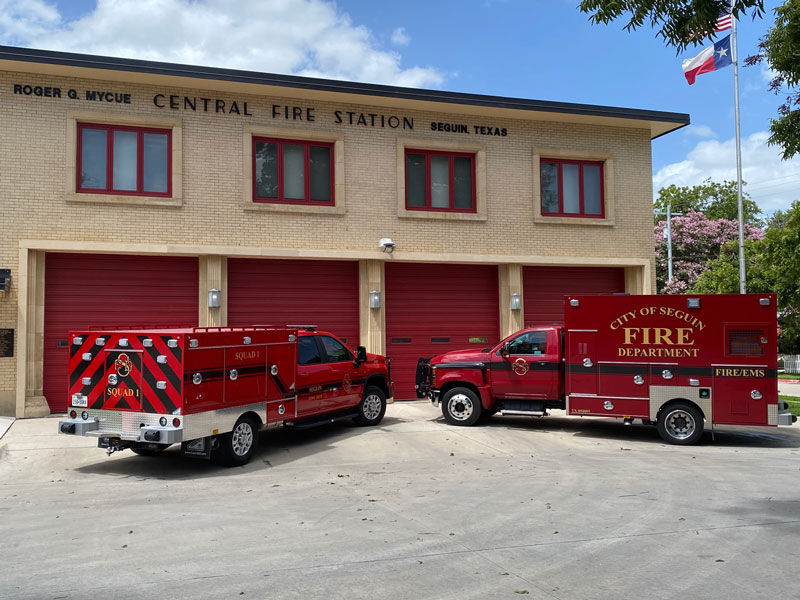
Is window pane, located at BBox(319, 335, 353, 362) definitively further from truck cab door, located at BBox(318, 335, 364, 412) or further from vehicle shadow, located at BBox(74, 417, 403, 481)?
vehicle shadow, located at BBox(74, 417, 403, 481)

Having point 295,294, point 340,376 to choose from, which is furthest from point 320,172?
point 340,376

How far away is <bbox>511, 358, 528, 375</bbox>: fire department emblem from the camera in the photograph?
13938 mm

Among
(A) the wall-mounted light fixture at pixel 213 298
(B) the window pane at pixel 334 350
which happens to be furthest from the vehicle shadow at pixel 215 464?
(A) the wall-mounted light fixture at pixel 213 298

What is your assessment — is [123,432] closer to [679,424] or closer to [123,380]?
[123,380]

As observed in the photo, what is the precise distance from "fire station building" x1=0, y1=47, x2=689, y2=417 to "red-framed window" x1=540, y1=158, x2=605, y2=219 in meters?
0.05

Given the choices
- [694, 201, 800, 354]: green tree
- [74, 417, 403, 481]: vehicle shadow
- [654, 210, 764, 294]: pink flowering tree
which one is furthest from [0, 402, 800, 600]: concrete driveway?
[654, 210, 764, 294]: pink flowering tree

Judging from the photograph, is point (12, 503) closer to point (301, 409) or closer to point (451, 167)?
point (301, 409)

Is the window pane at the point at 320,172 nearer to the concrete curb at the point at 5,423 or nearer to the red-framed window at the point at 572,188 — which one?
the red-framed window at the point at 572,188

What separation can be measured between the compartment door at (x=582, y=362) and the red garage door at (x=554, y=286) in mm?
6483

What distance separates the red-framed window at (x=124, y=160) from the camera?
16.4 metres

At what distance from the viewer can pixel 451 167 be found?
19391mm

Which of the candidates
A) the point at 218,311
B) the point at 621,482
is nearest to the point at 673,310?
the point at 621,482

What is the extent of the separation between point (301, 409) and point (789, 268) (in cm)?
1044

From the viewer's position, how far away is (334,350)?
13.3 meters
